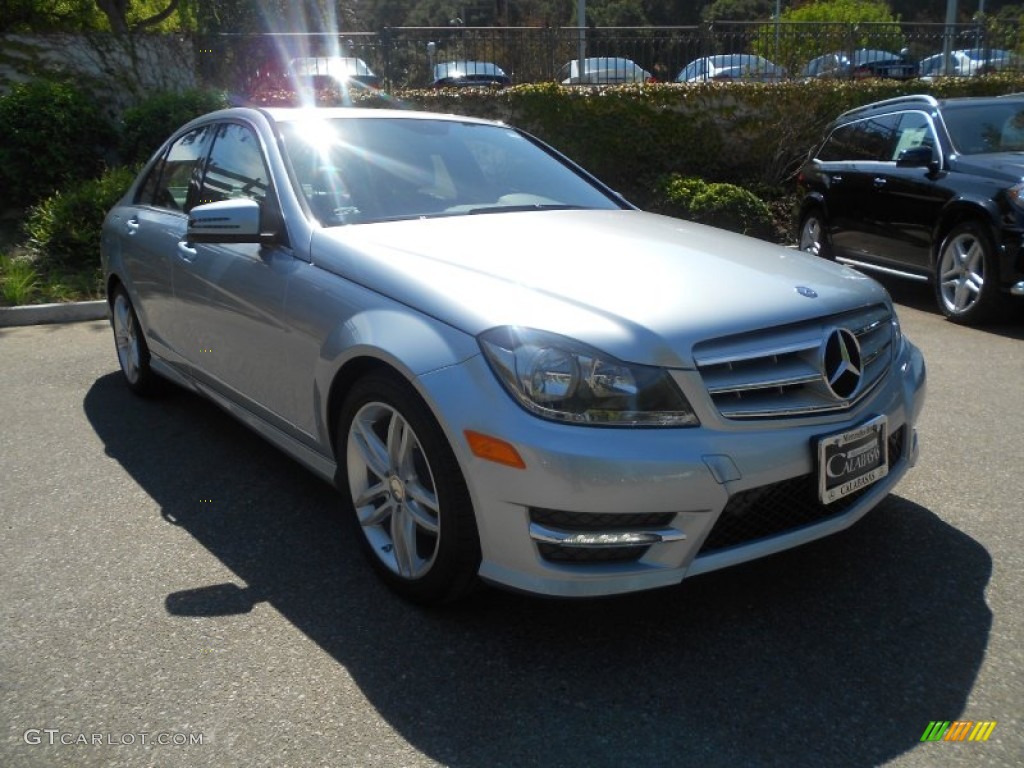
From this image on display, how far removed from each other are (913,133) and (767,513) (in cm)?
628

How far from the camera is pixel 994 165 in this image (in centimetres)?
716

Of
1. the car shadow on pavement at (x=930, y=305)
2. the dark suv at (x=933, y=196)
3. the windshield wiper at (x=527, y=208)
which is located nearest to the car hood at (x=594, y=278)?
the windshield wiper at (x=527, y=208)

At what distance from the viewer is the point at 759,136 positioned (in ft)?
42.4

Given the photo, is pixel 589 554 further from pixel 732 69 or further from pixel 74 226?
pixel 732 69

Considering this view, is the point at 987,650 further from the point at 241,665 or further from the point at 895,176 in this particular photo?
the point at 895,176

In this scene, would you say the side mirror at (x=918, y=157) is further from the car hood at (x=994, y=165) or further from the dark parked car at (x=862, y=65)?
the dark parked car at (x=862, y=65)

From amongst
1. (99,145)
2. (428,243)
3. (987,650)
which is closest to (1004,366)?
(987,650)

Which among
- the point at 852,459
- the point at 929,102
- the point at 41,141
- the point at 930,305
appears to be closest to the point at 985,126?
the point at 929,102

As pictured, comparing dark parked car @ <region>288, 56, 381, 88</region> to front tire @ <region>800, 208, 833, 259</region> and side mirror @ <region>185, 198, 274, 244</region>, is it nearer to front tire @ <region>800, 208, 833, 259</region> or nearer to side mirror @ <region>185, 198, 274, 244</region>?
front tire @ <region>800, 208, 833, 259</region>

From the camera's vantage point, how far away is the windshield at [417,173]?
12.7 ft

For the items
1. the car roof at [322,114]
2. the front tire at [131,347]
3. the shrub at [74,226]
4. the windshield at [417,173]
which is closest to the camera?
the windshield at [417,173]

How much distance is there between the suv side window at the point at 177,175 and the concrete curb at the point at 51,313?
3027 mm

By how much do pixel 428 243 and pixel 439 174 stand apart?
2.68 feet

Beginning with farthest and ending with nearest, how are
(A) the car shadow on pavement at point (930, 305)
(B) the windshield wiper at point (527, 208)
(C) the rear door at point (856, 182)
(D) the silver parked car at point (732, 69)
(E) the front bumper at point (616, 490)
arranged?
1. (D) the silver parked car at point (732, 69)
2. (C) the rear door at point (856, 182)
3. (A) the car shadow on pavement at point (930, 305)
4. (B) the windshield wiper at point (527, 208)
5. (E) the front bumper at point (616, 490)
